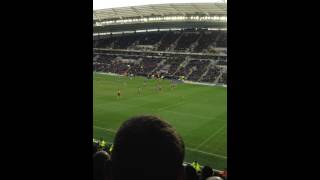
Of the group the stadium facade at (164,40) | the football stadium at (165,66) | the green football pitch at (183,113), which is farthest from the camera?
the stadium facade at (164,40)

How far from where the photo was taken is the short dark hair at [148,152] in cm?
189

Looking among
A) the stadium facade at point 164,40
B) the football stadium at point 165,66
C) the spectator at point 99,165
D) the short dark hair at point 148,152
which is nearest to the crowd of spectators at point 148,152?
the short dark hair at point 148,152

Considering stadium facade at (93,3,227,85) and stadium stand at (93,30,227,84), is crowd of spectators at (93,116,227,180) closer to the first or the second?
stadium stand at (93,30,227,84)

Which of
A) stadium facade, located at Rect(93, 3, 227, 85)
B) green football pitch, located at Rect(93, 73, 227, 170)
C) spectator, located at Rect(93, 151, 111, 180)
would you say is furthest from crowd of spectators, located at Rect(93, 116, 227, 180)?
stadium facade, located at Rect(93, 3, 227, 85)

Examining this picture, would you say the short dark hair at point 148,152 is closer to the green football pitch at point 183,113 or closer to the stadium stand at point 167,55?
the green football pitch at point 183,113

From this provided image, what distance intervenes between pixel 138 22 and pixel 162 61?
12265 millimetres

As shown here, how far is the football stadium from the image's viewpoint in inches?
1021

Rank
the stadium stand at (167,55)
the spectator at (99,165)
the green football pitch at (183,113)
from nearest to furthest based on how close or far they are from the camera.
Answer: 1. the spectator at (99,165)
2. the green football pitch at (183,113)
3. the stadium stand at (167,55)

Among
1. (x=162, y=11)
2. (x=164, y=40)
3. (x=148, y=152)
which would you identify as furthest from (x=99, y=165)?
(x=164, y=40)

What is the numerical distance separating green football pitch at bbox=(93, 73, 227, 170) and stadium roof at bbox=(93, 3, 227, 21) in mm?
27271

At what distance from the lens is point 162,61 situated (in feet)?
223
